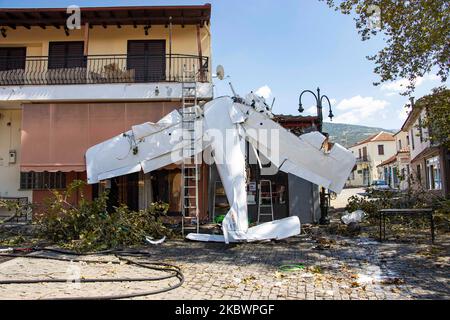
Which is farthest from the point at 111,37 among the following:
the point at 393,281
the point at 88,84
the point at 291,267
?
the point at 393,281

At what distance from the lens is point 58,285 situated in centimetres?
568

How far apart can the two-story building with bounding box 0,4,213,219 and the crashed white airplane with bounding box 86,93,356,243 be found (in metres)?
3.53

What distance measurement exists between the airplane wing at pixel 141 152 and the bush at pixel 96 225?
77cm

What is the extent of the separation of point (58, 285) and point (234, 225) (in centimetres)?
411

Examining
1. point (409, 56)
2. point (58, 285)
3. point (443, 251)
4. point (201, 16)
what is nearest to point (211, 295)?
point (58, 285)

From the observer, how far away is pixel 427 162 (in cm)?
2792

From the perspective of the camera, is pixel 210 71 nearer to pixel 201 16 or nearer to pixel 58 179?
pixel 201 16

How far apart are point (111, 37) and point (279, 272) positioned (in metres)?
13.2

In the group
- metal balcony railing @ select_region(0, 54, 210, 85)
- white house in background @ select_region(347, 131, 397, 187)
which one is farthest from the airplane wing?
white house in background @ select_region(347, 131, 397, 187)

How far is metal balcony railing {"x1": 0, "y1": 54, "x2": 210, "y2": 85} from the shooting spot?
1450 cm

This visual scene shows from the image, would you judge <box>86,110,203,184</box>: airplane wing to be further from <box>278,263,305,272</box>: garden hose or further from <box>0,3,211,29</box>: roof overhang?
<box>0,3,211,29</box>: roof overhang

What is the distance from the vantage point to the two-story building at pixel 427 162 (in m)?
16.4

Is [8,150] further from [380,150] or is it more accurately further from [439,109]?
[380,150]
